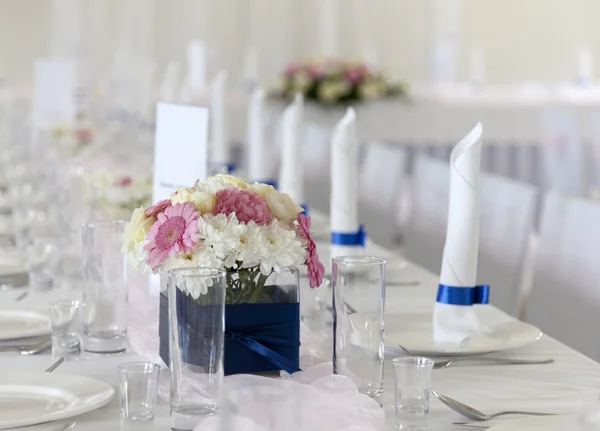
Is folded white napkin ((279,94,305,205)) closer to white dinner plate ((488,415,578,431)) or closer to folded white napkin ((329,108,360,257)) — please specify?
folded white napkin ((329,108,360,257))

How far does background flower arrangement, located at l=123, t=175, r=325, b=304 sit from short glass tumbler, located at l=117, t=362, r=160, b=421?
20 centimetres

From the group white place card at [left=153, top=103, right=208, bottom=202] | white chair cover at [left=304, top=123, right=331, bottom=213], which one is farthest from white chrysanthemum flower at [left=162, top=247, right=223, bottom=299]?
white chair cover at [left=304, top=123, right=331, bottom=213]

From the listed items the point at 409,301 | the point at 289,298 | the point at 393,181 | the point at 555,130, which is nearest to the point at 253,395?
the point at 289,298

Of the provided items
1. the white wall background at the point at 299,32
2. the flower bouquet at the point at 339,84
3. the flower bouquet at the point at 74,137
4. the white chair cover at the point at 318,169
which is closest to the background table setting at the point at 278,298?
the flower bouquet at the point at 74,137

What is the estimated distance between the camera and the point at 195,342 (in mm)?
1255

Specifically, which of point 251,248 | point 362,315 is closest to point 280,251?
point 251,248

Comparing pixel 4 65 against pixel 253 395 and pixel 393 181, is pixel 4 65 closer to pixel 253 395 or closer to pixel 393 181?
pixel 393 181

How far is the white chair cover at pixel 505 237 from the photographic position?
10.2 ft

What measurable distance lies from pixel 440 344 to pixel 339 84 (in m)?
5.22

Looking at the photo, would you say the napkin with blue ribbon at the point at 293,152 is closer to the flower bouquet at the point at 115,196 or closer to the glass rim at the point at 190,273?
the flower bouquet at the point at 115,196

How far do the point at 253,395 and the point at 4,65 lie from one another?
821 cm

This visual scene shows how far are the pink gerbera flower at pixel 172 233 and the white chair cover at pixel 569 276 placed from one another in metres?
1.32

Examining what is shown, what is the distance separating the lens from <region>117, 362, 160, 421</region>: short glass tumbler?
4.07 ft

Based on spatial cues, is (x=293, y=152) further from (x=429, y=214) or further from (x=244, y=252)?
(x=244, y=252)
